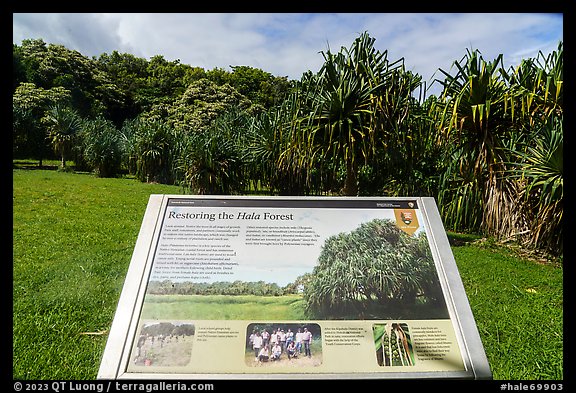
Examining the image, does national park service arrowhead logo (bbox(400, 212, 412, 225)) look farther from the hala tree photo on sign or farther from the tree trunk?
the tree trunk

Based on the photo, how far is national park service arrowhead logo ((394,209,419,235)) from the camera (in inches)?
84.6

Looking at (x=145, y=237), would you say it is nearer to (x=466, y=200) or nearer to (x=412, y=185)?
(x=466, y=200)

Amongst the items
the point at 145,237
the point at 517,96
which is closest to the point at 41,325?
the point at 145,237

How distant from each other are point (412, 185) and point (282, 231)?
5.26 metres

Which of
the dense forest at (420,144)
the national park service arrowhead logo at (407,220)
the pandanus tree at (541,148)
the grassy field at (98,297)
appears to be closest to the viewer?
the national park service arrowhead logo at (407,220)

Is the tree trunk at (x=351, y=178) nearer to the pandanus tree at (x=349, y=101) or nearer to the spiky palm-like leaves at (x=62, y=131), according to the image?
the pandanus tree at (x=349, y=101)

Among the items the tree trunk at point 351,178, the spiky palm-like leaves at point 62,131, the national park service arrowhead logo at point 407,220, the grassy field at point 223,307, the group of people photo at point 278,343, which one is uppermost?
the spiky palm-like leaves at point 62,131

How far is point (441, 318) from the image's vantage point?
6.08ft

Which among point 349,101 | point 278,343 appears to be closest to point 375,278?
point 278,343

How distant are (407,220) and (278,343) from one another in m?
0.88

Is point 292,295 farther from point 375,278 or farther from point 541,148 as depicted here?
point 541,148

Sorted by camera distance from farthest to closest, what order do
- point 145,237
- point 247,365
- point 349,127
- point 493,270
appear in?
point 349,127
point 493,270
point 145,237
point 247,365

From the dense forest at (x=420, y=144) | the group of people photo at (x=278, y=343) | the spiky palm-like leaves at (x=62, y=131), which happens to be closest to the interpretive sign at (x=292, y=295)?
the group of people photo at (x=278, y=343)

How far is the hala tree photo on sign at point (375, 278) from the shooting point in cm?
187
